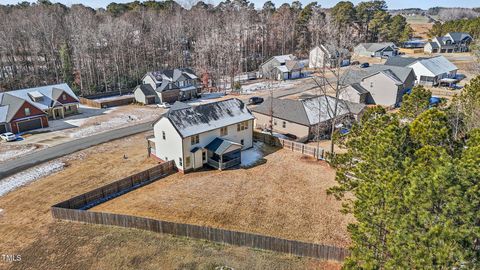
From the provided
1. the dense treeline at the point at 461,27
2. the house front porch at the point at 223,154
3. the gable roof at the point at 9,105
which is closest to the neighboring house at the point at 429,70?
the dense treeline at the point at 461,27

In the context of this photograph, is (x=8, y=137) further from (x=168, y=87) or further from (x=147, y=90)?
(x=168, y=87)

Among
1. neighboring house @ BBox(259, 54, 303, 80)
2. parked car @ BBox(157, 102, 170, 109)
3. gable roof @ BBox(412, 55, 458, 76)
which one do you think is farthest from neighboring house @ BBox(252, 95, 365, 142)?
neighboring house @ BBox(259, 54, 303, 80)

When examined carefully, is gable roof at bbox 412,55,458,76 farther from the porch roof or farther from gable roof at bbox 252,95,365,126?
the porch roof

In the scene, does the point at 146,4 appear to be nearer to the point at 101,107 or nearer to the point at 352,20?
the point at 101,107

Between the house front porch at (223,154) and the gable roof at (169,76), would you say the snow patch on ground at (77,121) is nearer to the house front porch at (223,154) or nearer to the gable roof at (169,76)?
the gable roof at (169,76)

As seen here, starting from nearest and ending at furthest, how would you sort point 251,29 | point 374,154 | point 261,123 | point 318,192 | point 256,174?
point 374,154
point 318,192
point 256,174
point 261,123
point 251,29

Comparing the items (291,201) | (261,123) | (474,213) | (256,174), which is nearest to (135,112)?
(261,123)
